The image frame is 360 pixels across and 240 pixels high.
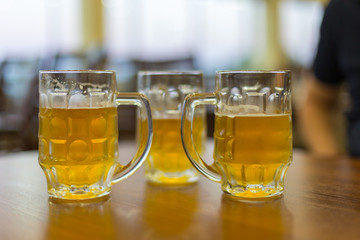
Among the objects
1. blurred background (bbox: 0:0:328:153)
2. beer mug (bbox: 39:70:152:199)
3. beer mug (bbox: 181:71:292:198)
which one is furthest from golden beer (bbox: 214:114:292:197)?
blurred background (bbox: 0:0:328:153)

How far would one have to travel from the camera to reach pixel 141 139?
2.19 feet

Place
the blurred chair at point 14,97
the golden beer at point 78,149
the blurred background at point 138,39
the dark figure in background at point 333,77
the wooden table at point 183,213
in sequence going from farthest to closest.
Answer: the blurred background at point 138,39
the blurred chair at point 14,97
the dark figure in background at point 333,77
the golden beer at point 78,149
the wooden table at point 183,213

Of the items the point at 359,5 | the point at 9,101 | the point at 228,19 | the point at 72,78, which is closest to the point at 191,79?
the point at 72,78

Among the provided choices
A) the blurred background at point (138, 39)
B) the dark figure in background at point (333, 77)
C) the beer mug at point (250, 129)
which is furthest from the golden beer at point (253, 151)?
the blurred background at point (138, 39)

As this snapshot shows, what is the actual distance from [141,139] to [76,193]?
0.11 m

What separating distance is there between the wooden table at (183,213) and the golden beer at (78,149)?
28 mm

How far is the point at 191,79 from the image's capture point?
2.65 feet

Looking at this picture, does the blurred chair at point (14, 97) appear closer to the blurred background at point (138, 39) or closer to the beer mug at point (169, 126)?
the blurred background at point (138, 39)

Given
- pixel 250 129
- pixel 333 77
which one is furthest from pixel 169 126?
pixel 333 77

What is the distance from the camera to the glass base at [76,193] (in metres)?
0.65

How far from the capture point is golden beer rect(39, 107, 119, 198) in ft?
2.09

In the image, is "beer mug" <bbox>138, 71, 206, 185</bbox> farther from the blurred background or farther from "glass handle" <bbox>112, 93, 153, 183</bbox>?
the blurred background

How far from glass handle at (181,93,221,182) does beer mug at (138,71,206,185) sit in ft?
0.41

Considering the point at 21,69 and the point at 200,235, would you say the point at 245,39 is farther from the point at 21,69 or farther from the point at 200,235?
the point at 200,235
